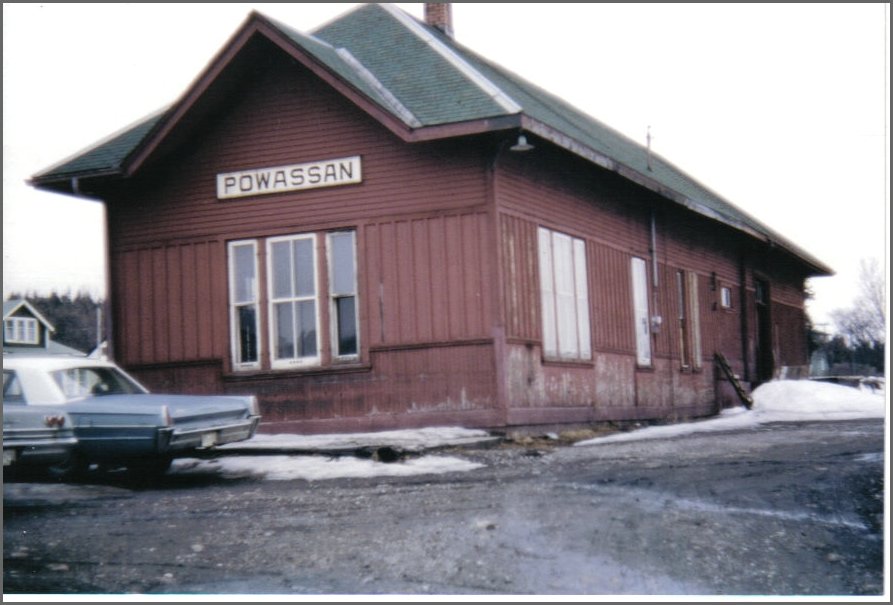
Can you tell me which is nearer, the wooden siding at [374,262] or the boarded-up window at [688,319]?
the wooden siding at [374,262]

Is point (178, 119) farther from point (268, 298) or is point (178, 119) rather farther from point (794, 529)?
point (794, 529)

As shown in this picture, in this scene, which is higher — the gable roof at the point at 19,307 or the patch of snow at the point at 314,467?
the gable roof at the point at 19,307

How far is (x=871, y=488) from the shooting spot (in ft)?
31.2

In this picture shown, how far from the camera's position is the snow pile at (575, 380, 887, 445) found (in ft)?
56.7

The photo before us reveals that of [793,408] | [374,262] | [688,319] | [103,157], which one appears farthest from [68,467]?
[793,408]

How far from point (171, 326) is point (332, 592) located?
355 inches

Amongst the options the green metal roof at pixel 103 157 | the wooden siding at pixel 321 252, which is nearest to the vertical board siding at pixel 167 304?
the wooden siding at pixel 321 252

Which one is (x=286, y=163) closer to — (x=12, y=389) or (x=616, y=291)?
(x=12, y=389)

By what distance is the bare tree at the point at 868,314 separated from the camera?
943cm

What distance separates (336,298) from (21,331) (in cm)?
415

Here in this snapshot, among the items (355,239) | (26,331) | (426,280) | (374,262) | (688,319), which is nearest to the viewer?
(26,331)

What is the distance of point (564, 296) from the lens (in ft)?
52.4

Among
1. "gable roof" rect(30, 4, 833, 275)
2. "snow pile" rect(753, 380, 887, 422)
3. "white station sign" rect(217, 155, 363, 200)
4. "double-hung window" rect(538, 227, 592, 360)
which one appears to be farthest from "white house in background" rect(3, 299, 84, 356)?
"snow pile" rect(753, 380, 887, 422)

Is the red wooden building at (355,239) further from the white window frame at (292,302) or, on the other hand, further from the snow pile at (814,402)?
the snow pile at (814,402)
